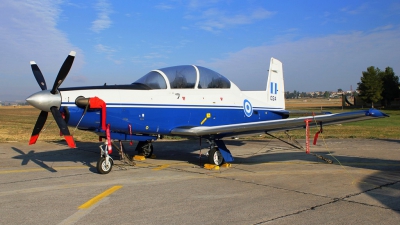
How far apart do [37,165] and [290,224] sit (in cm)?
770

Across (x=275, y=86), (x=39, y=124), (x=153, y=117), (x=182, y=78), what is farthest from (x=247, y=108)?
(x=39, y=124)

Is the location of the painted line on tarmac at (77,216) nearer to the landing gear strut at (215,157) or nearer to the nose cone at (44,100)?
the nose cone at (44,100)

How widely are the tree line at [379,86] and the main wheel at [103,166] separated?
5390 centimetres

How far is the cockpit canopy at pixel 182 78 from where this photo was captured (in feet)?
30.1

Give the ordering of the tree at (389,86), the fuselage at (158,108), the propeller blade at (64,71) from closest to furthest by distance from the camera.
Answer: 1. the propeller blade at (64,71)
2. the fuselage at (158,108)
3. the tree at (389,86)

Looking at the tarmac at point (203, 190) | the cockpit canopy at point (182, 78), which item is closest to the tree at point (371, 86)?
the tarmac at point (203, 190)

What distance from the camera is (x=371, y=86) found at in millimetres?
54906

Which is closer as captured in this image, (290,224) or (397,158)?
(290,224)

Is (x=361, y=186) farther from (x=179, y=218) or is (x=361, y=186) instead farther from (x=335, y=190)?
(x=179, y=218)

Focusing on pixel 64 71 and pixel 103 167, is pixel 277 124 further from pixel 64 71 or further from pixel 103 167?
pixel 64 71

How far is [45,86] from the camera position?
8.49m

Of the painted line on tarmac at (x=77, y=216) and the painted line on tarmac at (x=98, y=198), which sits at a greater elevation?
the painted line on tarmac at (x=77, y=216)

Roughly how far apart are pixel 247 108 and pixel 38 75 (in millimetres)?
6004

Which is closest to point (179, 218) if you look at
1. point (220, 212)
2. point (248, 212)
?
point (220, 212)
